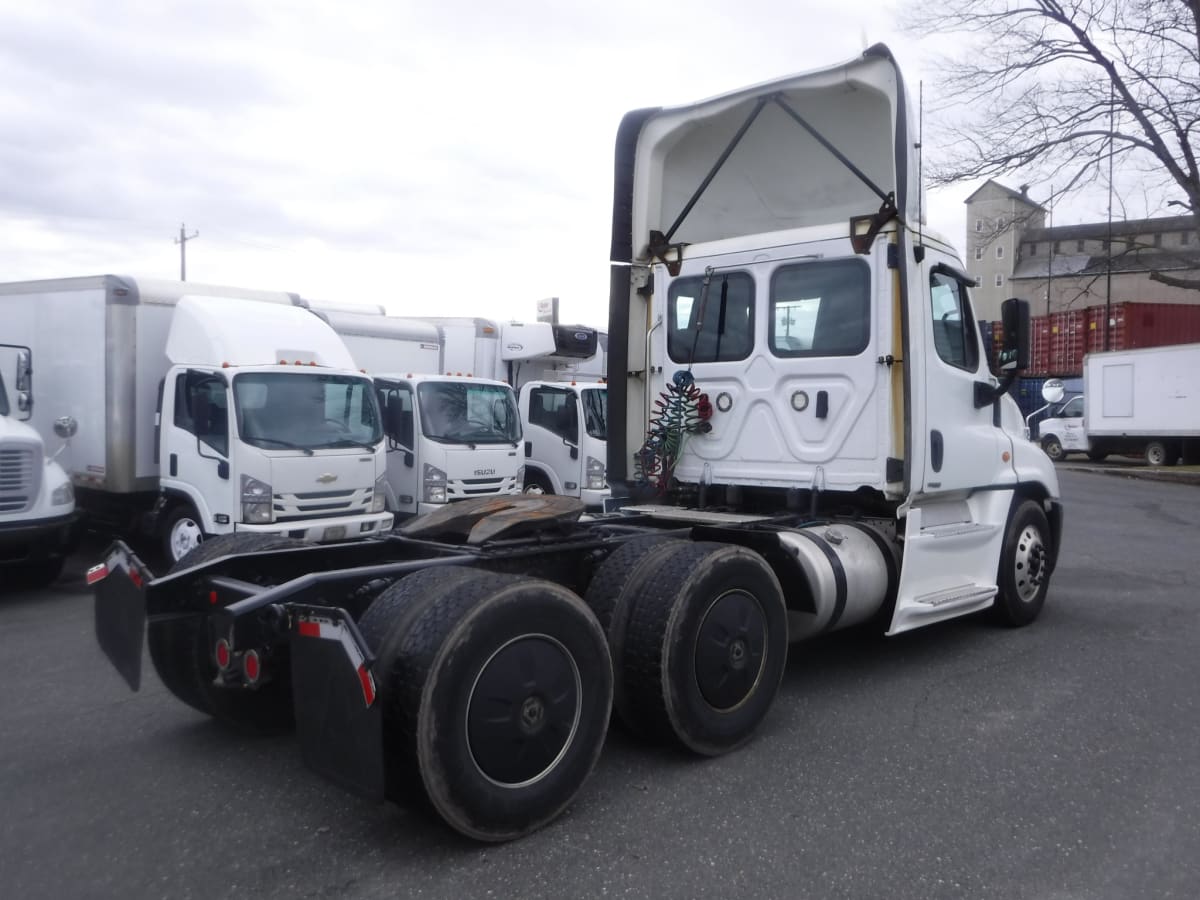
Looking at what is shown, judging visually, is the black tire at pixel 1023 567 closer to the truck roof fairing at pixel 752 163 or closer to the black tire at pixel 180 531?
the truck roof fairing at pixel 752 163

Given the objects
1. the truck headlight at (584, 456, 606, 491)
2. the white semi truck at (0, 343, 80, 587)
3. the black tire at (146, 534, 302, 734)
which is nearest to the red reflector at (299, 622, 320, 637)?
the black tire at (146, 534, 302, 734)

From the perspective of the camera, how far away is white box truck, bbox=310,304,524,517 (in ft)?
38.0

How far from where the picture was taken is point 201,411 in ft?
30.8

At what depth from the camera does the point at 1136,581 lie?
379 inches

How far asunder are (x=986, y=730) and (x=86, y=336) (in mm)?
9232

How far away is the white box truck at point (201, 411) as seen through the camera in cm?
933

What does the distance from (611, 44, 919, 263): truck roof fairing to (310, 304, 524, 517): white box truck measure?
5048mm

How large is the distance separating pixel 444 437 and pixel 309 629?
8196mm

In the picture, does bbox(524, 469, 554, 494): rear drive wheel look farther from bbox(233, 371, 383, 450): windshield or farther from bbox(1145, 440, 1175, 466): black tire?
bbox(1145, 440, 1175, 466): black tire

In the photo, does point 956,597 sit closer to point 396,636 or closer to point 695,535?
point 695,535

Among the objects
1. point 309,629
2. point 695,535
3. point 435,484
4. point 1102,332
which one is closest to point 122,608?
point 309,629

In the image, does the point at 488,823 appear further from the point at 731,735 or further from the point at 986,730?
the point at 986,730

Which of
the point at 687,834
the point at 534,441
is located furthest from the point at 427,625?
the point at 534,441

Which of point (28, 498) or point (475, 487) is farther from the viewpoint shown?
point (475, 487)
